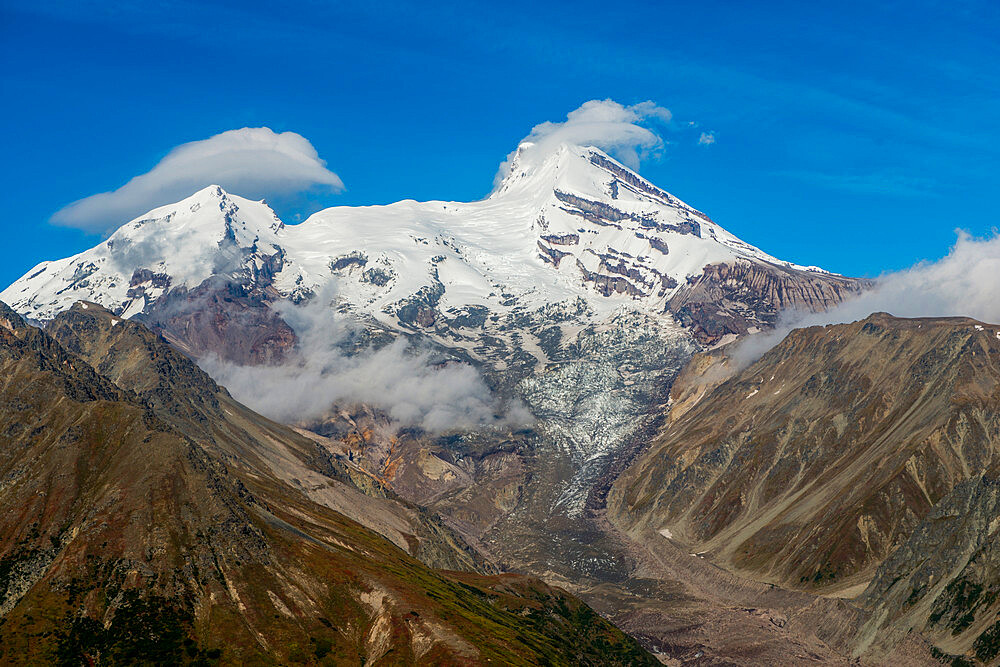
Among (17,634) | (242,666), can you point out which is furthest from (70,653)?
(242,666)

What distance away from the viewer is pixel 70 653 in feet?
645

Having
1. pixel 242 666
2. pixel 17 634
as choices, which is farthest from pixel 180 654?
pixel 17 634

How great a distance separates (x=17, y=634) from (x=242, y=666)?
47117mm

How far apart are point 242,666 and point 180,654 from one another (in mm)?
13405

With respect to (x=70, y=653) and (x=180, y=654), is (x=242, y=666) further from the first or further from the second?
(x=70, y=653)

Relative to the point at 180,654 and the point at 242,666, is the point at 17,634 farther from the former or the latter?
the point at 242,666

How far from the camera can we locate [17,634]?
198 metres

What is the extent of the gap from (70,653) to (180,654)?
72.3 feet

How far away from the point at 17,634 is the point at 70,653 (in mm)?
12157

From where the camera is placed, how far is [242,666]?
19912cm

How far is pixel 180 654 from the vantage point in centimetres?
19962

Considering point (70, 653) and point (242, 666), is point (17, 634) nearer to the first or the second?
point (70, 653)

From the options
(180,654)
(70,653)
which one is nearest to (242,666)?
(180,654)
